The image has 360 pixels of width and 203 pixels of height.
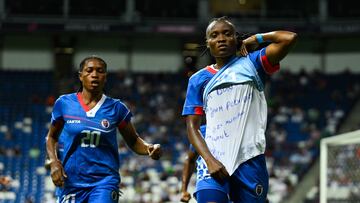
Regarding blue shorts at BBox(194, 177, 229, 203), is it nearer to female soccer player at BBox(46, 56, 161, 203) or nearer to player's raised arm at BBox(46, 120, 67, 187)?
female soccer player at BBox(46, 56, 161, 203)

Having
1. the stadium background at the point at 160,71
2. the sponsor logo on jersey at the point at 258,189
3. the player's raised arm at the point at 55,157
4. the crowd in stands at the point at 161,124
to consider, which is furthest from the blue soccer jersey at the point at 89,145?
the stadium background at the point at 160,71

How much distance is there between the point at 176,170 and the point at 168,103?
18.1 ft

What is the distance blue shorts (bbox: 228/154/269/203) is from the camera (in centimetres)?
539

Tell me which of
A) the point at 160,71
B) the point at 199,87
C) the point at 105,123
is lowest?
the point at 160,71

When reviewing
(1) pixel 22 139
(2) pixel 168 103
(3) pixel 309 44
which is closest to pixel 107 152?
(1) pixel 22 139

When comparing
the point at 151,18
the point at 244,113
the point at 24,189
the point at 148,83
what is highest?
the point at 244,113

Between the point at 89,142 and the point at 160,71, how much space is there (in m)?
26.3

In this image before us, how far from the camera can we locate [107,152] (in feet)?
22.2

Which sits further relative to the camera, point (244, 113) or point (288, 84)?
point (288, 84)

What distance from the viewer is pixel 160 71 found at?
1299 inches

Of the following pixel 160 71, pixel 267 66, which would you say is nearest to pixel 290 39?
pixel 267 66

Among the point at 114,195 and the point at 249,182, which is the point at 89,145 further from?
the point at 249,182

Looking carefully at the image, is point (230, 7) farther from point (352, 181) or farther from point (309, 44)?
point (352, 181)

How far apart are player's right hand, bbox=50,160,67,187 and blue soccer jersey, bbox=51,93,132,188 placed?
0.50ft
